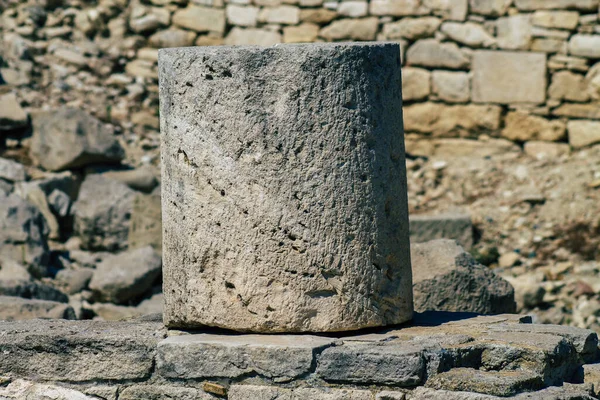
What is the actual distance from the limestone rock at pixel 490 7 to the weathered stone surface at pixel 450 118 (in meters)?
0.92

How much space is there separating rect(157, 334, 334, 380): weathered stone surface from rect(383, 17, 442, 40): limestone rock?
6786 mm

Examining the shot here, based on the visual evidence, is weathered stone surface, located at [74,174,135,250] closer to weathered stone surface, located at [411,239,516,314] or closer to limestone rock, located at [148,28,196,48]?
limestone rock, located at [148,28,196,48]

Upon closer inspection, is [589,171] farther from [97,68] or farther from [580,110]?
[97,68]

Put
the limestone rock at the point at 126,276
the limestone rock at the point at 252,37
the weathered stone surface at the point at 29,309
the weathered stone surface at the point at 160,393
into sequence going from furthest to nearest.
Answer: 1. the limestone rock at the point at 252,37
2. the limestone rock at the point at 126,276
3. the weathered stone surface at the point at 29,309
4. the weathered stone surface at the point at 160,393

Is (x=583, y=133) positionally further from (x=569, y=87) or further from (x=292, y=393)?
(x=292, y=393)

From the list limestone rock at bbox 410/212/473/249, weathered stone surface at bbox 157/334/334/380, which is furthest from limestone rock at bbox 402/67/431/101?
weathered stone surface at bbox 157/334/334/380

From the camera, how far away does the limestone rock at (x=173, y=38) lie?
37.1 ft

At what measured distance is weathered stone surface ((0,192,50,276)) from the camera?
27.6 feet

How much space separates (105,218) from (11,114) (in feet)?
5.59

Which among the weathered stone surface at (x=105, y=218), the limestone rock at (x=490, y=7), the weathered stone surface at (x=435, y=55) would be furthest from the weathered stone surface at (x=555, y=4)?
the weathered stone surface at (x=105, y=218)

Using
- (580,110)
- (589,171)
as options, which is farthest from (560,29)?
(589,171)

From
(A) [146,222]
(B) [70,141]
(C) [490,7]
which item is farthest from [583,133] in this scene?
(B) [70,141]

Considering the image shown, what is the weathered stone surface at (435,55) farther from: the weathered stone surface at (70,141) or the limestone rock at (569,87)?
the weathered stone surface at (70,141)

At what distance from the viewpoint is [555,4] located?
955cm
